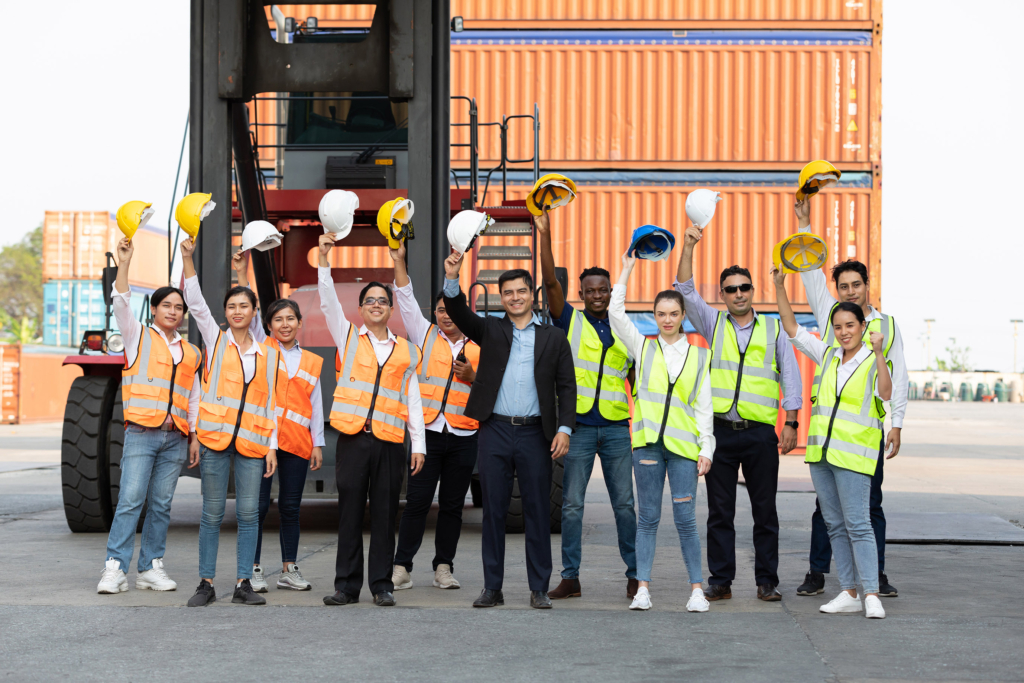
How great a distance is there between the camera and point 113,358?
8.36m

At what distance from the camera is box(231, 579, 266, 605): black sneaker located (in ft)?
18.5

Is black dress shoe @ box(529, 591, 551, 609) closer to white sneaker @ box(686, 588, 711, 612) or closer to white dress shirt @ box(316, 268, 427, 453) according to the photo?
white sneaker @ box(686, 588, 711, 612)

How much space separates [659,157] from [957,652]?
15272 millimetres

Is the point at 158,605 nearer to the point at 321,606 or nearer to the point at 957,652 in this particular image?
the point at 321,606

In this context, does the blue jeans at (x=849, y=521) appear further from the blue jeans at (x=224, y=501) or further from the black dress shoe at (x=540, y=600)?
the blue jeans at (x=224, y=501)

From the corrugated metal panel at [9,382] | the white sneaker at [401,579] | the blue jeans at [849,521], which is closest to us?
the blue jeans at [849,521]

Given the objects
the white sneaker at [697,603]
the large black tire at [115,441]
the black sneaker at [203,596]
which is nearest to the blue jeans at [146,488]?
the black sneaker at [203,596]

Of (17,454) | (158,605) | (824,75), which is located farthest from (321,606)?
(824,75)

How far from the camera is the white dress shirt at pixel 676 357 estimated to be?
18.7 ft

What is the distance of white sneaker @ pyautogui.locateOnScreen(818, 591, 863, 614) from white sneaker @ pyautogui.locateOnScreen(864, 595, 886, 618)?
9cm

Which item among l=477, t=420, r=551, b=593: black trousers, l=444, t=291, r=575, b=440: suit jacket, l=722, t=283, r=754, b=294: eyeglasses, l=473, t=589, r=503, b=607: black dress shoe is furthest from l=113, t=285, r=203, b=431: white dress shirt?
l=722, t=283, r=754, b=294: eyeglasses

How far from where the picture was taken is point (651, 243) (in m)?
6.00

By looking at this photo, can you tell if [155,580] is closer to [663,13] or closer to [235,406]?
[235,406]

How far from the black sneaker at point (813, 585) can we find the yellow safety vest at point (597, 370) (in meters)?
1.40
